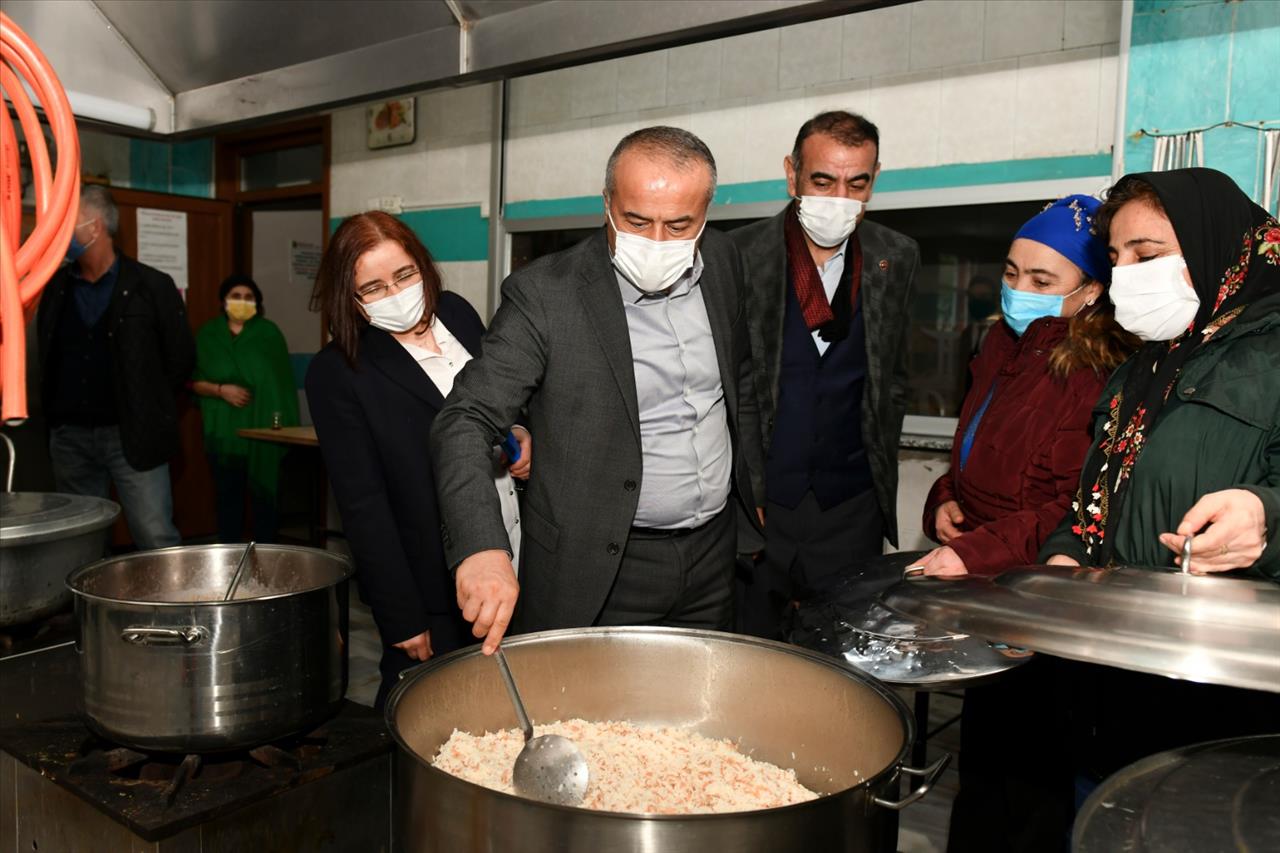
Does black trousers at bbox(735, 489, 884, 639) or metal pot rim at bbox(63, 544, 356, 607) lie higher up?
metal pot rim at bbox(63, 544, 356, 607)

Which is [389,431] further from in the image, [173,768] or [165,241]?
[165,241]

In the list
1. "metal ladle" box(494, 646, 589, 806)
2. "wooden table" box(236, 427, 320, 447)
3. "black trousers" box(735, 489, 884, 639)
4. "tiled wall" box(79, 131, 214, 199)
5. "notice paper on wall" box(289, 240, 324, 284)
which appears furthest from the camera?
"notice paper on wall" box(289, 240, 324, 284)

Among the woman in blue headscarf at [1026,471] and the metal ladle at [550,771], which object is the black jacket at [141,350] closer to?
the woman in blue headscarf at [1026,471]

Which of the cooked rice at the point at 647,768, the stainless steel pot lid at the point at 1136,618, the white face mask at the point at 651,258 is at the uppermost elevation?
the white face mask at the point at 651,258

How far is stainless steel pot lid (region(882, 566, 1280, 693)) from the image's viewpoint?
2.65 ft

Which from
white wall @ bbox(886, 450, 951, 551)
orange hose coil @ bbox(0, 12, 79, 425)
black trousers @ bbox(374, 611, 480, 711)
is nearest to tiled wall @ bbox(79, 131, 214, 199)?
white wall @ bbox(886, 450, 951, 551)

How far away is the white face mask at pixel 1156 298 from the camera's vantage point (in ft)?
4.99

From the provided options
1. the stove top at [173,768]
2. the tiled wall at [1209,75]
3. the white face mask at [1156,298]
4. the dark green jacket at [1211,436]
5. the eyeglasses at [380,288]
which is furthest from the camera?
the tiled wall at [1209,75]

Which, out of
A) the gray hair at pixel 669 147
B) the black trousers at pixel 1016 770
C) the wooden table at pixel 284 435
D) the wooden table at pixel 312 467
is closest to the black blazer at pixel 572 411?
the gray hair at pixel 669 147

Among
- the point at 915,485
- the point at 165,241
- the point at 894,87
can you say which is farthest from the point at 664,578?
the point at 165,241

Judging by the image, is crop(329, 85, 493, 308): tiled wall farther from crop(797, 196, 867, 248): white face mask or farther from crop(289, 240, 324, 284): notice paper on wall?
crop(797, 196, 867, 248): white face mask

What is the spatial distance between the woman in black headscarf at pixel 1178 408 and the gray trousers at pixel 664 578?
604mm

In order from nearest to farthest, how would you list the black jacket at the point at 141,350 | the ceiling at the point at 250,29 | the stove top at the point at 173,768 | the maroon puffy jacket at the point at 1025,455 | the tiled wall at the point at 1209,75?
1. the stove top at the point at 173,768
2. the maroon puffy jacket at the point at 1025,455
3. the ceiling at the point at 250,29
4. the tiled wall at the point at 1209,75
5. the black jacket at the point at 141,350

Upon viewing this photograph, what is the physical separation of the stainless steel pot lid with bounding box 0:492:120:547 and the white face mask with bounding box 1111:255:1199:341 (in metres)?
2.03
